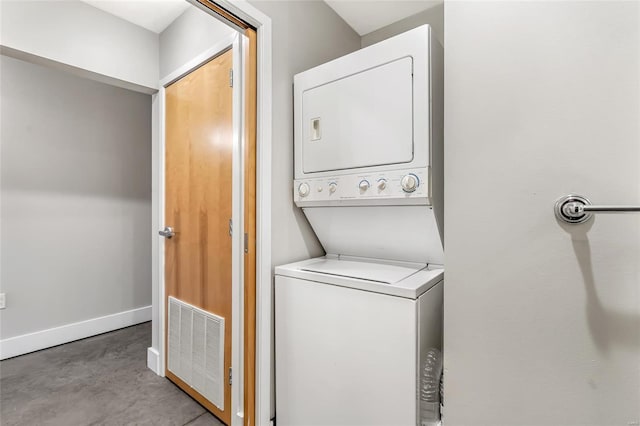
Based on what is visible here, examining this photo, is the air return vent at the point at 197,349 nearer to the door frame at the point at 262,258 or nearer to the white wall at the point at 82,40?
the door frame at the point at 262,258

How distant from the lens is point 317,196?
1.57 m

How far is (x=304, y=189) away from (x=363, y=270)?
1.73ft

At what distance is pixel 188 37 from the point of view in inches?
79.4

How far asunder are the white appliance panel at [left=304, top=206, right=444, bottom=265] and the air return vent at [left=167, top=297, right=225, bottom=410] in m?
0.82

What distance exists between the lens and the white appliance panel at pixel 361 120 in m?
1.30

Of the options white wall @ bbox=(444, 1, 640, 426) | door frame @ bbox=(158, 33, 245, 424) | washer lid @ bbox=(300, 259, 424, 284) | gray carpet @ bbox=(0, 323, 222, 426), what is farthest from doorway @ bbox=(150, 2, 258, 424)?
white wall @ bbox=(444, 1, 640, 426)

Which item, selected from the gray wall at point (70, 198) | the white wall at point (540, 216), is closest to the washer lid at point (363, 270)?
the white wall at point (540, 216)

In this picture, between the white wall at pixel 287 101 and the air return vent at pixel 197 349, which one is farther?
the air return vent at pixel 197 349

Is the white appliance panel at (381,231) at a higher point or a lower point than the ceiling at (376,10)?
lower

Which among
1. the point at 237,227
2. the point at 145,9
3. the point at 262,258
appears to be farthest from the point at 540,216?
the point at 145,9

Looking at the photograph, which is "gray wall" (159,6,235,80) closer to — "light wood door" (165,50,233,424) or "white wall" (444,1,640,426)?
"light wood door" (165,50,233,424)

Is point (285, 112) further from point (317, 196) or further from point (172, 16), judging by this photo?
point (172, 16)

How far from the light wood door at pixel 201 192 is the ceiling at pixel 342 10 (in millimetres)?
463

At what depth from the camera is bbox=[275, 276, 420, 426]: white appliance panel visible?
1139mm
